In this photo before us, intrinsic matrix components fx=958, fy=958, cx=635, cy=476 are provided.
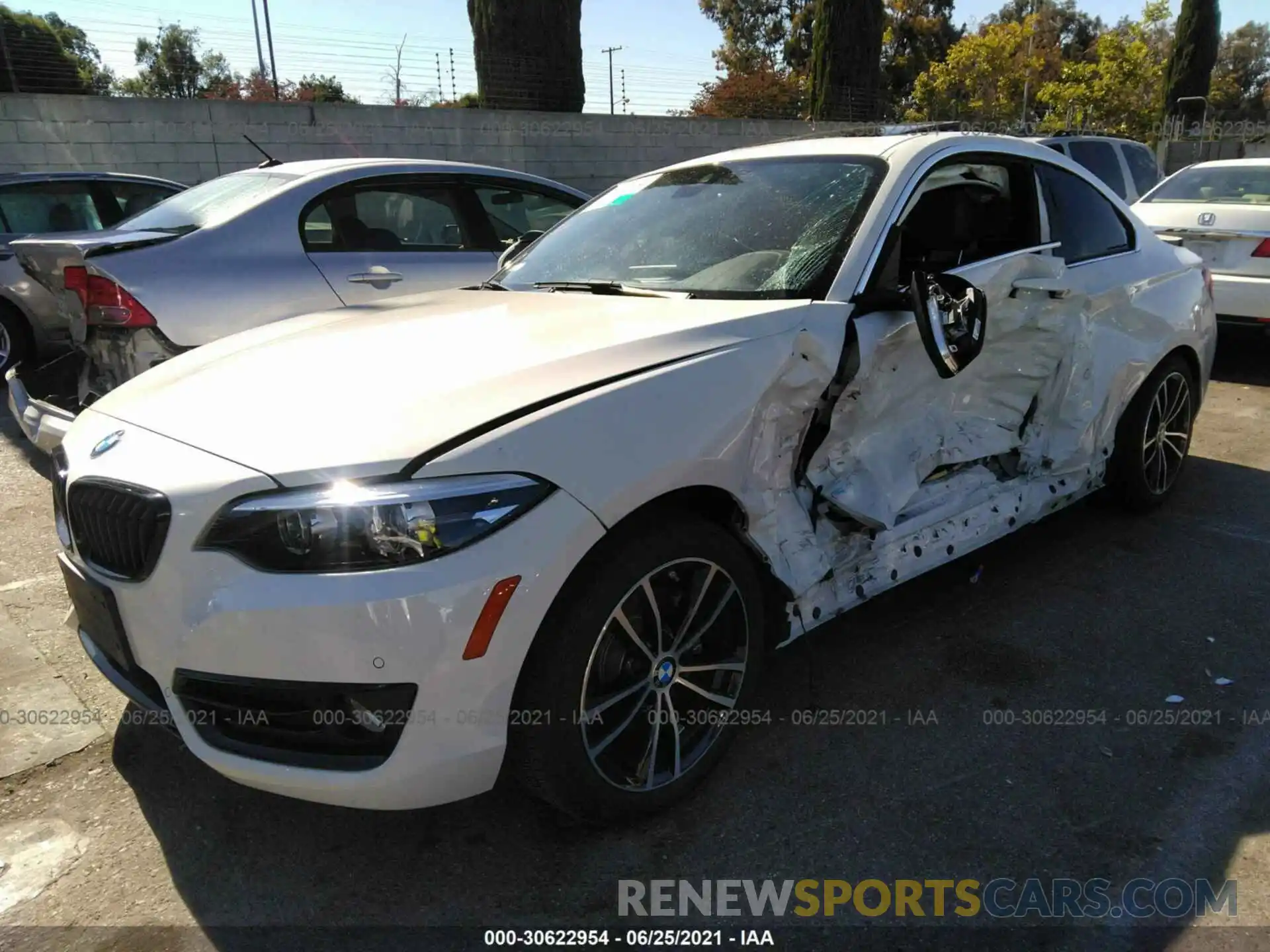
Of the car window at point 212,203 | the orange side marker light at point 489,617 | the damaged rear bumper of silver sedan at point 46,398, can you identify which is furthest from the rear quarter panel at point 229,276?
the orange side marker light at point 489,617

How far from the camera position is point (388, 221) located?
218 inches

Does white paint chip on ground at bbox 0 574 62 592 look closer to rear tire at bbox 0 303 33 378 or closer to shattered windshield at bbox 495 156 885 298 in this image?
shattered windshield at bbox 495 156 885 298

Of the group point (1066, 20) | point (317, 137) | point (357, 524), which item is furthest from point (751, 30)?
point (357, 524)

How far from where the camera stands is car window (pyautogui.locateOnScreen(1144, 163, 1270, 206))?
25.8ft

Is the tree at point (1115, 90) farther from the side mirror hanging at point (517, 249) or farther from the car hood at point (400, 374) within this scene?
the car hood at point (400, 374)

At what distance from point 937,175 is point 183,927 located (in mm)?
3216

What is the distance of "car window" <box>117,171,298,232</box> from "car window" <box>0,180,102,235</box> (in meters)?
2.72

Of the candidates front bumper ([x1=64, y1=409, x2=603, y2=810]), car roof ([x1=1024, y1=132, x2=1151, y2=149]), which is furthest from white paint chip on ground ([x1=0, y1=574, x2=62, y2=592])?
car roof ([x1=1024, y1=132, x2=1151, y2=149])

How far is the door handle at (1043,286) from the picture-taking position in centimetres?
350

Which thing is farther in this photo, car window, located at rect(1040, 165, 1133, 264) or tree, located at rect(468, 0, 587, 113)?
tree, located at rect(468, 0, 587, 113)

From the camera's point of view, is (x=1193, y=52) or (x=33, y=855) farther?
(x=1193, y=52)

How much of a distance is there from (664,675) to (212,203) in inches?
167

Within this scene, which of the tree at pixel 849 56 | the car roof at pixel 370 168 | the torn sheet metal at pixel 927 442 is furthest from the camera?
the tree at pixel 849 56

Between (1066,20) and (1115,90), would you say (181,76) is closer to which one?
(1115,90)
